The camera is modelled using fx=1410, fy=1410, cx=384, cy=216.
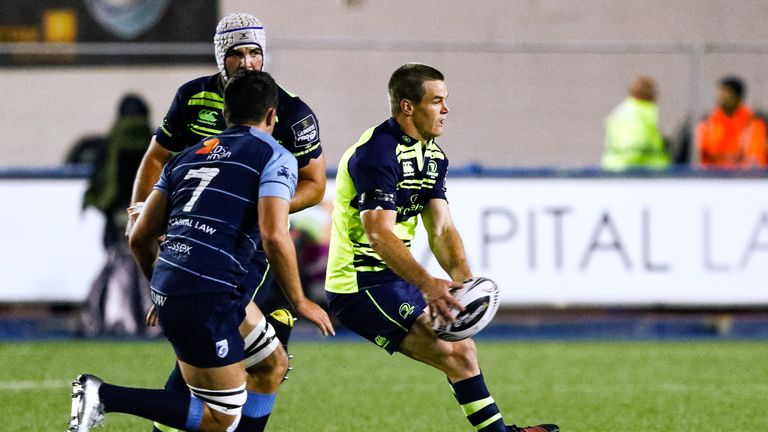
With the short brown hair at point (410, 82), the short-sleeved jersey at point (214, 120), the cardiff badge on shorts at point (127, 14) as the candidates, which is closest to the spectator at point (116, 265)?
the cardiff badge on shorts at point (127, 14)

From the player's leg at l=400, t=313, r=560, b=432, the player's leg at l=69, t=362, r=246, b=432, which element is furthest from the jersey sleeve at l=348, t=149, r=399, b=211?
the player's leg at l=69, t=362, r=246, b=432

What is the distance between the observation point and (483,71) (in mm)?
15719

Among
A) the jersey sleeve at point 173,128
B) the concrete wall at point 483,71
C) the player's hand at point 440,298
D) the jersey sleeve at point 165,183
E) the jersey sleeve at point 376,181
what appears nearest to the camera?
the jersey sleeve at point 165,183

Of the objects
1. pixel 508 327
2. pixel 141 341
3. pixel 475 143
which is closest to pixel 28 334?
pixel 141 341

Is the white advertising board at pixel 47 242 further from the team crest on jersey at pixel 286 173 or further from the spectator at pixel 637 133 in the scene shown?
the team crest on jersey at pixel 286 173

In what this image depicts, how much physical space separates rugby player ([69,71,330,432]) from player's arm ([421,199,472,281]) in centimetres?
126

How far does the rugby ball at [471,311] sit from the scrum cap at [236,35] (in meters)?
1.51

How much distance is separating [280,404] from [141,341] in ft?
13.4

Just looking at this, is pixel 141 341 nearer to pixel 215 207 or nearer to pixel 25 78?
pixel 25 78

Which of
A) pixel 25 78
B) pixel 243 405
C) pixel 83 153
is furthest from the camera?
pixel 25 78

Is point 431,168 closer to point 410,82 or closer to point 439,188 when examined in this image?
point 439,188

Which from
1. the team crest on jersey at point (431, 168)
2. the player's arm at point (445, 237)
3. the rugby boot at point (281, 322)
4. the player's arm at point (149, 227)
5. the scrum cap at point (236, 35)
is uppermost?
the scrum cap at point (236, 35)

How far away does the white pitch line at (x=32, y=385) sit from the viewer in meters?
9.66

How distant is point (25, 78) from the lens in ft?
57.3
